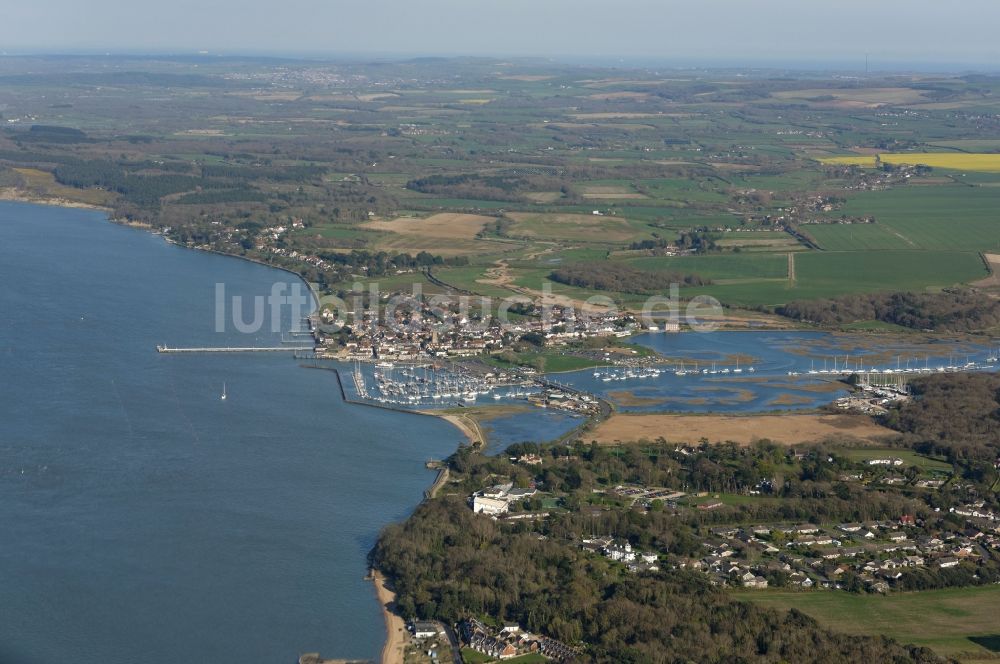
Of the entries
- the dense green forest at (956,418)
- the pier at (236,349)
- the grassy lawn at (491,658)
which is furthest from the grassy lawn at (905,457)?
the pier at (236,349)

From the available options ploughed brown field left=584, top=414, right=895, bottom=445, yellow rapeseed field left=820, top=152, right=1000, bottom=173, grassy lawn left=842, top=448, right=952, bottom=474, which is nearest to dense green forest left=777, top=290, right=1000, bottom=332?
ploughed brown field left=584, top=414, right=895, bottom=445

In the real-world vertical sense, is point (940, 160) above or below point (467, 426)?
above

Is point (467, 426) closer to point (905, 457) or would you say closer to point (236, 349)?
point (236, 349)

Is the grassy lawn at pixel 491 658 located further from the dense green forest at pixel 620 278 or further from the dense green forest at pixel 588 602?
the dense green forest at pixel 620 278

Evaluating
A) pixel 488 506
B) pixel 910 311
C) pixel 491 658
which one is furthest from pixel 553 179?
pixel 491 658

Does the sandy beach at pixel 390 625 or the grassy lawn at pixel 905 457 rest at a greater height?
the grassy lawn at pixel 905 457

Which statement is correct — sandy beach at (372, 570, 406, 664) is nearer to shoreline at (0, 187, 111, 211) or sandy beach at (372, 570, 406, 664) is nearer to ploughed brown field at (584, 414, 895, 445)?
ploughed brown field at (584, 414, 895, 445)
